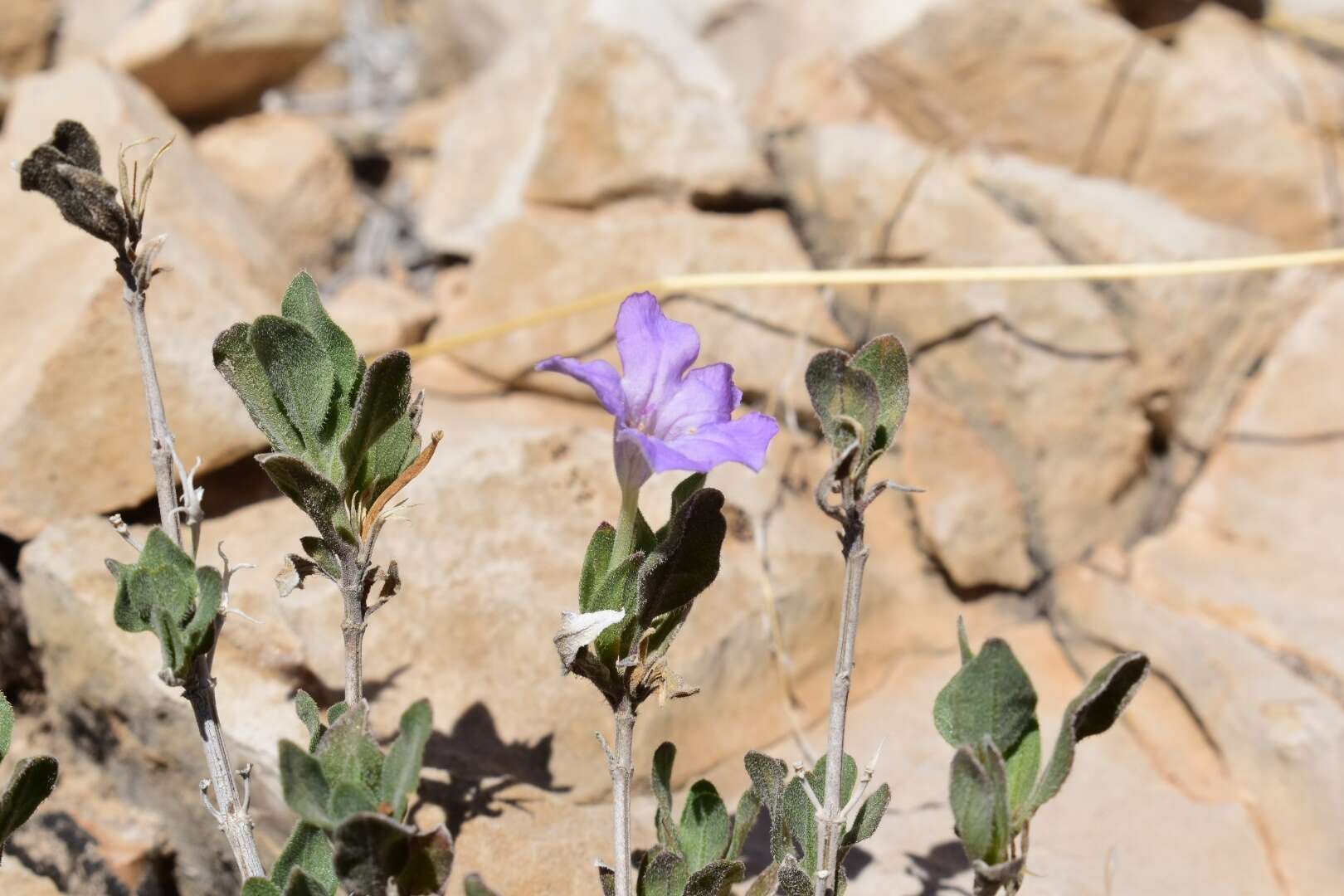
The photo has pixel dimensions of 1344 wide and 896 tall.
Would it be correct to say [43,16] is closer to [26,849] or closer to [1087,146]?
[26,849]

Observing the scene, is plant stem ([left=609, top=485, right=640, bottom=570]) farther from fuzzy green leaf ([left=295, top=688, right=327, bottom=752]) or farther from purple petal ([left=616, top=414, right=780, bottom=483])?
fuzzy green leaf ([left=295, top=688, right=327, bottom=752])

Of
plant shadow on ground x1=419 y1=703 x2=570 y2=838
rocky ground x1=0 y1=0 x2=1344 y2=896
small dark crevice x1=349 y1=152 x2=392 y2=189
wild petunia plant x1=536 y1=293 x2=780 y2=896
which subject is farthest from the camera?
small dark crevice x1=349 y1=152 x2=392 y2=189

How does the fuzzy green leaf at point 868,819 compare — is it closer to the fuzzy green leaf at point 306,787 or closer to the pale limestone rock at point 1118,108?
the fuzzy green leaf at point 306,787

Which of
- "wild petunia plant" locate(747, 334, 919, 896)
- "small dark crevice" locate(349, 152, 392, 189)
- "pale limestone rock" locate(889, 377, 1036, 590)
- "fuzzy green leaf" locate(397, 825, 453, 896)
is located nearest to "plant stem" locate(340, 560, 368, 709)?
"fuzzy green leaf" locate(397, 825, 453, 896)

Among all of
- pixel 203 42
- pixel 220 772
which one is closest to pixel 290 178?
pixel 203 42

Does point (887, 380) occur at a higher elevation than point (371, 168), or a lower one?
higher

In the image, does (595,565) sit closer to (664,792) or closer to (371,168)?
(664,792)

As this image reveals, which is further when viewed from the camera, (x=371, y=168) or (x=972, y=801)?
(x=371, y=168)

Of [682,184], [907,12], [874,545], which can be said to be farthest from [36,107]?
[907,12]
